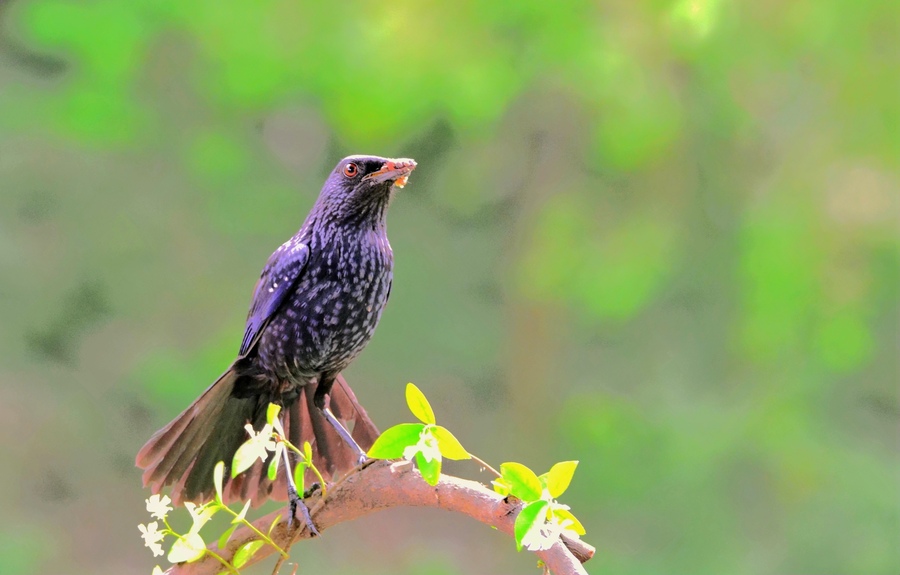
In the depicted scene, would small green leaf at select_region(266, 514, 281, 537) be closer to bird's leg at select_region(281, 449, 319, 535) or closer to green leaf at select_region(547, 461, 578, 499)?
bird's leg at select_region(281, 449, 319, 535)

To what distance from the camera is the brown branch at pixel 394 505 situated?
1132 millimetres

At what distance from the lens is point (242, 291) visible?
237 centimetres

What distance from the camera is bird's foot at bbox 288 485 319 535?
49.6 inches

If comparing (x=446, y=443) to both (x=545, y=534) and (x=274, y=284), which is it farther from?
(x=274, y=284)

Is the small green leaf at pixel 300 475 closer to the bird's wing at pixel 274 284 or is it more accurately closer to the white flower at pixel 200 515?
the white flower at pixel 200 515

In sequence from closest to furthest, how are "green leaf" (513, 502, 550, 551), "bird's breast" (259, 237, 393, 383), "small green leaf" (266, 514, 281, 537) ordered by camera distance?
"green leaf" (513, 502, 550, 551) < "small green leaf" (266, 514, 281, 537) < "bird's breast" (259, 237, 393, 383)

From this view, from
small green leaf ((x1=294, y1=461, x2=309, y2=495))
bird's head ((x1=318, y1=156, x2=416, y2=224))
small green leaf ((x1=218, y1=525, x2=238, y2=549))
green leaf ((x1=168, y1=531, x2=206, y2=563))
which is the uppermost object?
bird's head ((x1=318, y1=156, x2=416, y2=224))

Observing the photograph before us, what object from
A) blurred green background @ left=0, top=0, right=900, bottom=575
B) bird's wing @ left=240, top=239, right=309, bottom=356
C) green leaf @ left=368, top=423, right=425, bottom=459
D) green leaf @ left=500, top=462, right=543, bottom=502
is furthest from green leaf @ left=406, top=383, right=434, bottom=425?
Result: blurred green background @ left=0, top=0, right=900, bottom=575

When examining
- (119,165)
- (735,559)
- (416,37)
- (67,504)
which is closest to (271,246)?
(119,165)

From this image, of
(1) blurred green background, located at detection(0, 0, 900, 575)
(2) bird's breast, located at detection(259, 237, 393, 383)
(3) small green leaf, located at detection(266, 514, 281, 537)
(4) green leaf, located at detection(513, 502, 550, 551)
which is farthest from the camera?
(1) blurred green background, located at detection(0, 0, 900, 575)

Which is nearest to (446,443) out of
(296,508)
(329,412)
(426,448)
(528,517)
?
(426,448)

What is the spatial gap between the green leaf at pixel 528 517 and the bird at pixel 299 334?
39cm

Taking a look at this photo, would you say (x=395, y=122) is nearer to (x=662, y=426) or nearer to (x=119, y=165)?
(x=119, y=165)

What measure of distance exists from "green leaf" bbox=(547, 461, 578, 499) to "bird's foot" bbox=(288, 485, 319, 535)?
0.38 metres
